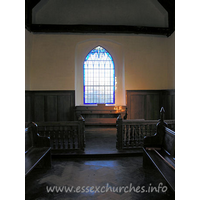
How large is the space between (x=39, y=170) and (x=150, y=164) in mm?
2325

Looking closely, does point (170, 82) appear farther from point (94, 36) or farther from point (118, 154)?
point (118, 154)

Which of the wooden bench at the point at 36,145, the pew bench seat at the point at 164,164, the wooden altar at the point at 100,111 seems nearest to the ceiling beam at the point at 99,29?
the wooden altar at the point at 100,111

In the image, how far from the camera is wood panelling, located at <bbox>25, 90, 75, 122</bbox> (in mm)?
8156

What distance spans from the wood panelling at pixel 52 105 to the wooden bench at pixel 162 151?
16.4ft

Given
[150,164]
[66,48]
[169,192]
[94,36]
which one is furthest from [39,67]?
[169,192]

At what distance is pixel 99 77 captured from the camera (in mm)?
8758

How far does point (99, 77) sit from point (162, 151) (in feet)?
19.0

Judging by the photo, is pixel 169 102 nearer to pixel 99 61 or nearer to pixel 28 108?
pixel 99 61

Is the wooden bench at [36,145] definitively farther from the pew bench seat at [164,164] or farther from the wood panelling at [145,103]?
the wood panelling at [145,103]

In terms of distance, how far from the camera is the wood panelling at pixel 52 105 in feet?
26.8

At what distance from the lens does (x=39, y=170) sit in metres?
3.71

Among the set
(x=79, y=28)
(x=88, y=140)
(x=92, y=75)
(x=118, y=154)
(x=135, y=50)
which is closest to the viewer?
(x=118, y=154)

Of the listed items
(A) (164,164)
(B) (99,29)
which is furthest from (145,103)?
(A) (164,164)

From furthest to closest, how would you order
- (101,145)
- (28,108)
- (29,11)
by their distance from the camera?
(28,108), (29,11), (101,145)
